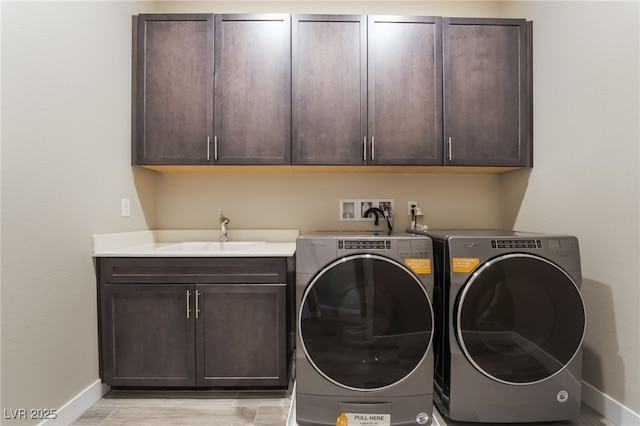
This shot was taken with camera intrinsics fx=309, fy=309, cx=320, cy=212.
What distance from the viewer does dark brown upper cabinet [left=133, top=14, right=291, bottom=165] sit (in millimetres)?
1929

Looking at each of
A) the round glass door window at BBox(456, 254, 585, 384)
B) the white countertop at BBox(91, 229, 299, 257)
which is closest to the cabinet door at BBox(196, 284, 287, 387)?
the white countertop at BBox(91, 229, 299, 257)

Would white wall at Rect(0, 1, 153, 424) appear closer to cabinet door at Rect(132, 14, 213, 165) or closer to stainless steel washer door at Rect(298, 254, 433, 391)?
cabinet door at Rect(132, 14, 213, 165)

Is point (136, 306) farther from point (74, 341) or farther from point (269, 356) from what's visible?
point (269, 356)

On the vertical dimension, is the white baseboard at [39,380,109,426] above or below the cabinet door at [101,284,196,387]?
below

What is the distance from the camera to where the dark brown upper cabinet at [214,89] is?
193 cm

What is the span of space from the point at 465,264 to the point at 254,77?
1608 mm

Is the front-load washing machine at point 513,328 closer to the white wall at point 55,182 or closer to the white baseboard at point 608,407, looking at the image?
the white baseboard at point 608,407

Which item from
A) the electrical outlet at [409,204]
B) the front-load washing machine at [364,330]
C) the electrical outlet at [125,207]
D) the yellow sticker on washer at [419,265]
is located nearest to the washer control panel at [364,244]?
the front-load washing machine at [364,330]

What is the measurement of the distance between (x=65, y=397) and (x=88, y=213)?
34.4 inches

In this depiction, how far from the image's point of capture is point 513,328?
1.37m

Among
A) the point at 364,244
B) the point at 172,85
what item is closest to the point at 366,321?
the point at 364,244

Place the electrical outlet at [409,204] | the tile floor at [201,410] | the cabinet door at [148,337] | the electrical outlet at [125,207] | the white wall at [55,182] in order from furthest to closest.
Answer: the electrical outlet at [409,204] < the electrical outlet at [125,207] < the cabinet door at [148,337] < the tile floor at [201,410] < the white wall at [55,182]

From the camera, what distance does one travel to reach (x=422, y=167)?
6.78ft

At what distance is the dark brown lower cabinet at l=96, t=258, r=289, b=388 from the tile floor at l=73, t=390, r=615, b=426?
8 cm
